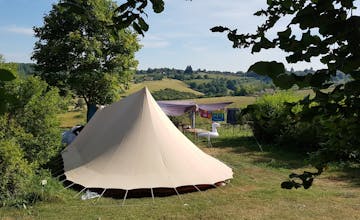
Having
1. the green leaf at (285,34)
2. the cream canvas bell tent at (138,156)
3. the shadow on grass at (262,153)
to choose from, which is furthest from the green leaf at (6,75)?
the shadow on grass at (262,153)

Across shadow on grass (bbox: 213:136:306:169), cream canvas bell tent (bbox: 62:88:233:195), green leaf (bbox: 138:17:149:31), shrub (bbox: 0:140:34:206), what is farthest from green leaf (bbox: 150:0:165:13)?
shadow on grass (bbox: 213:136:306:169)

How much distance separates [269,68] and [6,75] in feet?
1.84

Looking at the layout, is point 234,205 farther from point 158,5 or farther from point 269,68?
point 269,68

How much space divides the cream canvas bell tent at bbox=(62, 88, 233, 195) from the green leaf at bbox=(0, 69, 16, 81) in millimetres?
7127

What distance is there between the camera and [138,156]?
855 cm

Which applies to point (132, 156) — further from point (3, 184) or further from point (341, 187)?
point (341, 187)

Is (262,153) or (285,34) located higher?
(285,34)

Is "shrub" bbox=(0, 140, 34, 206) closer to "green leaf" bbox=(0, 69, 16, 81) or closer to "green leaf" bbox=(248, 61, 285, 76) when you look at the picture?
"green leaf" bbox=(0, 69, 16, 81)

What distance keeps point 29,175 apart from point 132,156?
6.79 feet

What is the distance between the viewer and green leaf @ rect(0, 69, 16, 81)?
80cm

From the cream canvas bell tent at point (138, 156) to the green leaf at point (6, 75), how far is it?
7127 millimetres

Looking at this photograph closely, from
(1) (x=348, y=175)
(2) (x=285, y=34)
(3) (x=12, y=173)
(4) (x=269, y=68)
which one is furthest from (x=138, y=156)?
(4) (x=269, y=68)

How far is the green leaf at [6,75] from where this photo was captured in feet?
2.64

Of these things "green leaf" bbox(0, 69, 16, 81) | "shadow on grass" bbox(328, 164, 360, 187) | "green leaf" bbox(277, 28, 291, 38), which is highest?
"green leaf" bbox(277, 28, 291, 38)
